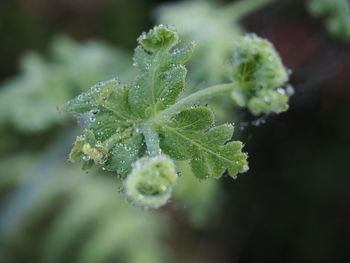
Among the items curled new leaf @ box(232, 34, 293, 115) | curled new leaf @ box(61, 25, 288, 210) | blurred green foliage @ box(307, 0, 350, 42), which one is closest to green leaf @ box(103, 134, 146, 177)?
curled new leaf @ box(61, 25, 288, 210)

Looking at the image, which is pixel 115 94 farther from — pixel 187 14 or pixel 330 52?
pixel 330 52

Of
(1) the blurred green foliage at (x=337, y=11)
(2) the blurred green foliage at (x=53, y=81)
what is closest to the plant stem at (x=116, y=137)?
(1) the blurred green foliage at (x=337, y=11)

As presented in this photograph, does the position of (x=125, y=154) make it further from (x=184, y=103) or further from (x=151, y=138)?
(x=184, y=103)

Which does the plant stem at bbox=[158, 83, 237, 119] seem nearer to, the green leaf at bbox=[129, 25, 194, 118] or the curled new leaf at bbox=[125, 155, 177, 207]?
the green leaf at bbox=[129, 25, 194, 118]

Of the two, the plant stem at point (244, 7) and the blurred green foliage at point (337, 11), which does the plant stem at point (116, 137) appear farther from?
the plant stem at point (244, 7)

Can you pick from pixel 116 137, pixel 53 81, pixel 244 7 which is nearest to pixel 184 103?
pixel 116 137
